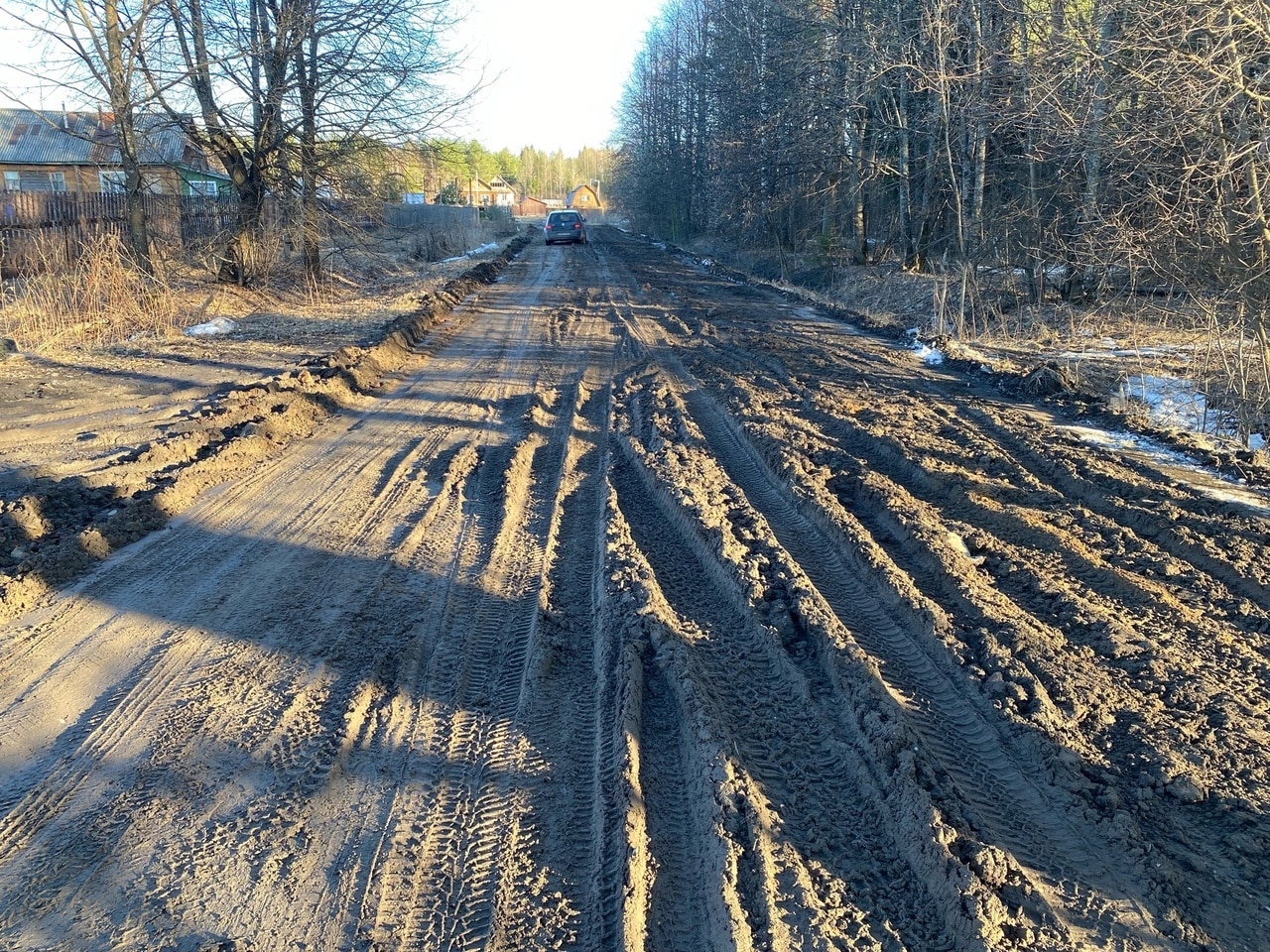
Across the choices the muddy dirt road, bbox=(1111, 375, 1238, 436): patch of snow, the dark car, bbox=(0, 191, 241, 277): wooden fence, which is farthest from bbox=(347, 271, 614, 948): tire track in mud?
the dark car

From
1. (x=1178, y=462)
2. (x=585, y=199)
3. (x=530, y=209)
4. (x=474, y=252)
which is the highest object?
(x=585, y=199)

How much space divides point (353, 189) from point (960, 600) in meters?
17.3

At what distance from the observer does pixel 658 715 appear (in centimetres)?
381

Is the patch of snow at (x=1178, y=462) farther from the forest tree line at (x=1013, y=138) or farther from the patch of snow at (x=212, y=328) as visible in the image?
the patch of snow at (x=212, y=328)

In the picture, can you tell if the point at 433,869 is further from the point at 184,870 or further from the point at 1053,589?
the point at 1053,589

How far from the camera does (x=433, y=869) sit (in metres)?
2.97

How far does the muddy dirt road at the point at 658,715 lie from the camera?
111 inches

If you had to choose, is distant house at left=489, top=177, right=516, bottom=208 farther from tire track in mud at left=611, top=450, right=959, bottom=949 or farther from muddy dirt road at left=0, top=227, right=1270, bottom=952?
tire track in mud at left=611, top=450, right=959, bottom=949

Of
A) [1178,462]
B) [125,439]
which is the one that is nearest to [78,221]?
[125,439]

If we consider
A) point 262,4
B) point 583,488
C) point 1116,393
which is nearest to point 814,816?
point 583,488

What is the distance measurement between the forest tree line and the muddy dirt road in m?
4.11

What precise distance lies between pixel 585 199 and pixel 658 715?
5036 inches

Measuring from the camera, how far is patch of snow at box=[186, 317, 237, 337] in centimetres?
1434

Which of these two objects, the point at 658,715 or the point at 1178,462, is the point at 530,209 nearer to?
the point at 1178,462
